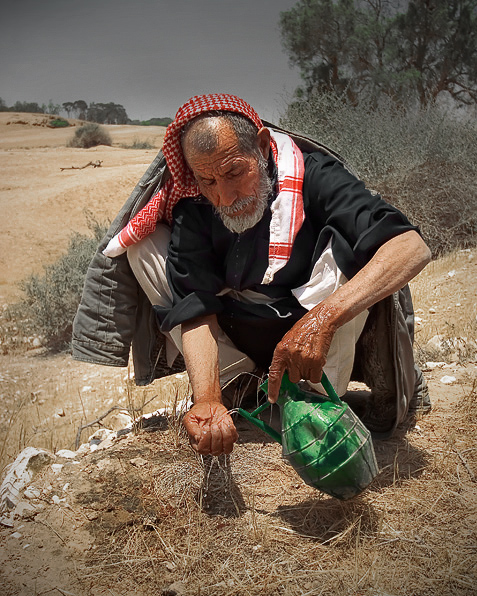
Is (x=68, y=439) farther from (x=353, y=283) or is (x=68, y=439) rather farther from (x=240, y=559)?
(x=353, y=283)

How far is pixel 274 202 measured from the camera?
90.0 inches

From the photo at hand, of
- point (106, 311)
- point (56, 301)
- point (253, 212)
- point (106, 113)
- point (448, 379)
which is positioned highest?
point (106, 113)

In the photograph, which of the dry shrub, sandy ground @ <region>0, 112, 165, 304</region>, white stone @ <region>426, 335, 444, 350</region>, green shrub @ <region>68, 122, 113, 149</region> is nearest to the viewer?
white stone @ <region>426, 335, 444, 350</region>

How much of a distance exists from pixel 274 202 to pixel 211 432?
0.95 meters

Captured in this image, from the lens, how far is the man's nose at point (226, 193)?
218 cm

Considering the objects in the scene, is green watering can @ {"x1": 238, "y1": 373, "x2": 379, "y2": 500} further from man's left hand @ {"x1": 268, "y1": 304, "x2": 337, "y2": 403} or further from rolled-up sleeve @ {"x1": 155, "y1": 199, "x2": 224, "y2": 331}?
rolled-up sleeve @ {"x1": 155, "y1": 199, "x2": 224, "y2": 331}

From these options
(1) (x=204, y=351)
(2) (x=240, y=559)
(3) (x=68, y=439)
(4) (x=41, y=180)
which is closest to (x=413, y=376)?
(1) (x=204, y=351)

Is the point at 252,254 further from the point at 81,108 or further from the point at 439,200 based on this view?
the point at 81,108

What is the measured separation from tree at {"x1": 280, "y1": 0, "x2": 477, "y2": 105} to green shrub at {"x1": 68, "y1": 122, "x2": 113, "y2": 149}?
867 centimetres

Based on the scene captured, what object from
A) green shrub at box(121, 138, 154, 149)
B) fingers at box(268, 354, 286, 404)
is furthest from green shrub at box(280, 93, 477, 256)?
green shrub at box(121, 138, 154, 149)

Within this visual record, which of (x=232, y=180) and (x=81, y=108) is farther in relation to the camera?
(x=81, y=108)

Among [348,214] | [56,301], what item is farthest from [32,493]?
[56,301]

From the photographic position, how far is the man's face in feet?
7.02

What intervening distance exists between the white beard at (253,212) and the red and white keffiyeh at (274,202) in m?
0.05
